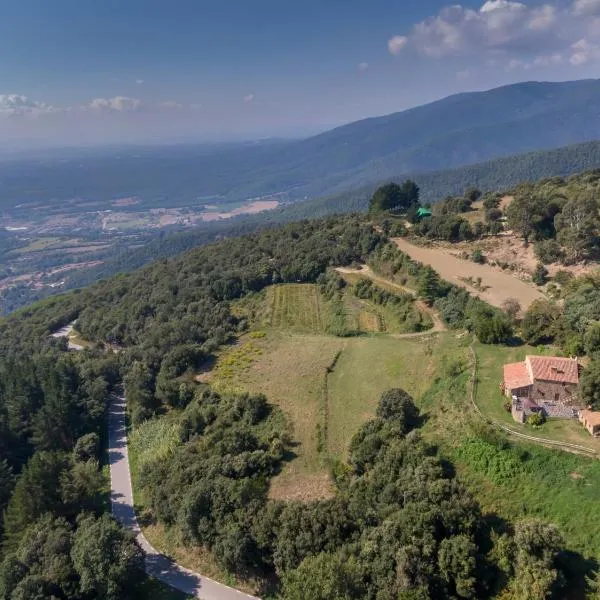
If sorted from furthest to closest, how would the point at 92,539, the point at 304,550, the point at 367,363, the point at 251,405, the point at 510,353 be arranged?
the point at 367,363 < the point at 251,405 < the point at 510,353 < the point at 92,539 < the point at 304,550

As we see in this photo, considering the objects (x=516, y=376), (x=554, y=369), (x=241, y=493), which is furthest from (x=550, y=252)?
(x=241, y=493)

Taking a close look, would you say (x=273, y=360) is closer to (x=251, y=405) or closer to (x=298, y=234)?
(x=251, y=405)

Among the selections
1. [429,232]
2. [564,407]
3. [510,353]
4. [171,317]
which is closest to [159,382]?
[171,317]

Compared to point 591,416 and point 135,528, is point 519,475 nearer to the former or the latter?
point 591,416

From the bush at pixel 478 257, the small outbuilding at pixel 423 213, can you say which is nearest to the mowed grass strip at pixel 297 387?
the bush at pixel 478 257

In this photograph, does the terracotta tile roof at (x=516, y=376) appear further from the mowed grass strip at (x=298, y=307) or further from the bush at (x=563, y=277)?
the mowed grass strip at (x=298, y=307)
